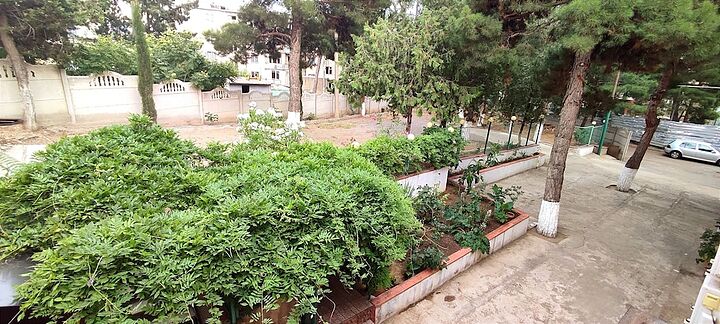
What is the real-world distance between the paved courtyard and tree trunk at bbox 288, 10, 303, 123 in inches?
366

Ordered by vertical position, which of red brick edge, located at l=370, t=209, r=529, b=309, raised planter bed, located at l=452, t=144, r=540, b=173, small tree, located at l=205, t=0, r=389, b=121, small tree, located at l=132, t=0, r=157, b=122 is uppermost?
small tree, located at l=205, t=0, r=389, b=121

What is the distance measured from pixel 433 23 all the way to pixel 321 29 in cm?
752

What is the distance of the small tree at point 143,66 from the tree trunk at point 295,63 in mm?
5350

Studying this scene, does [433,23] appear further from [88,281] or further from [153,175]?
[88,281]

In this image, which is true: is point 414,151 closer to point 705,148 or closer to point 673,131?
point 705,148

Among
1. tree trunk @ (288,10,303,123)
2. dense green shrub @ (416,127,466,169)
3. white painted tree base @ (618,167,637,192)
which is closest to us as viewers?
dense green shrub @ (416,127,466,169)

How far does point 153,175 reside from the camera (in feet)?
9.28

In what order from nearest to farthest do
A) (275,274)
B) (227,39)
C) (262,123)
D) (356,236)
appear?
1. (275,274)
2. (356,236)
3. (262,123)
4. (227,39)

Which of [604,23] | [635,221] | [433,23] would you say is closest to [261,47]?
[433,23]

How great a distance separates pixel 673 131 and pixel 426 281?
823 inches

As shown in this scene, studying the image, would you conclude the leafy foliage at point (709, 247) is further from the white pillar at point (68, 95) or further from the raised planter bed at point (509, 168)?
the white pillar at point (68, 95)

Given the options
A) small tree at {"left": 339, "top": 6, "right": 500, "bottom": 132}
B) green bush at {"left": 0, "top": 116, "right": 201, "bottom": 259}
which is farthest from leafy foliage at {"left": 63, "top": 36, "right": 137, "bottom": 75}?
green bush at {"left": 0, "top": 116, "right": 201, "bottom": 259}

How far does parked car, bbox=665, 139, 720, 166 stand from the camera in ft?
47.8

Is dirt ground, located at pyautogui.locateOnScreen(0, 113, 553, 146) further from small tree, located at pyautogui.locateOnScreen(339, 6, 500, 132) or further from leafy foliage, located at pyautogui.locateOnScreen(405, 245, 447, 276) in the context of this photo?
leafy foliage, located at pyautogui.locateOnScreen(405, 245, 447, 276)
